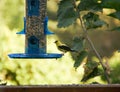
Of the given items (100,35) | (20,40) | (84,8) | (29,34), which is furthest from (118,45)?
(84,8)

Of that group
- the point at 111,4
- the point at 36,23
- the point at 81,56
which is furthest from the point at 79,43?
the point at 36,23

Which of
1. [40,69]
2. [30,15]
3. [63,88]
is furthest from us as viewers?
[40,69]

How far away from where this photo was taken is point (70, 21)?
1622 millimetres

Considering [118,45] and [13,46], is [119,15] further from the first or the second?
[118,45]

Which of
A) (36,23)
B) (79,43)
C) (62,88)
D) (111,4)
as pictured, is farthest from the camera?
(36,23)

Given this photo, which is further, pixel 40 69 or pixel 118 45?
pixel 118 45

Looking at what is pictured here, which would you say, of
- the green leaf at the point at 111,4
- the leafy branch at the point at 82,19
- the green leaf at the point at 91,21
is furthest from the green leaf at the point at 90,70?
the green leaf at the point at 111,4

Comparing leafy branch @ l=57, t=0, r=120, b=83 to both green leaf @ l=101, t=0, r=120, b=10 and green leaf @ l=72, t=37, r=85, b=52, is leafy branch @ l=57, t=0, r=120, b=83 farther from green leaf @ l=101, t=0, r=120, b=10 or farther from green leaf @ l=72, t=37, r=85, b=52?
green leaf @ l=101, t=0, r=120, b=10

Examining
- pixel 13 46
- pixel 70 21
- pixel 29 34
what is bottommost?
pixel 13 46

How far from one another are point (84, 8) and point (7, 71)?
218 centimetres

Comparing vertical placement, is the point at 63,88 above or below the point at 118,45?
above

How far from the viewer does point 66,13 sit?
165 centimetres

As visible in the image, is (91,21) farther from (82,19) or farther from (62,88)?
(62,88)

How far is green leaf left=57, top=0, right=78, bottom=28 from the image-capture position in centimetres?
163
